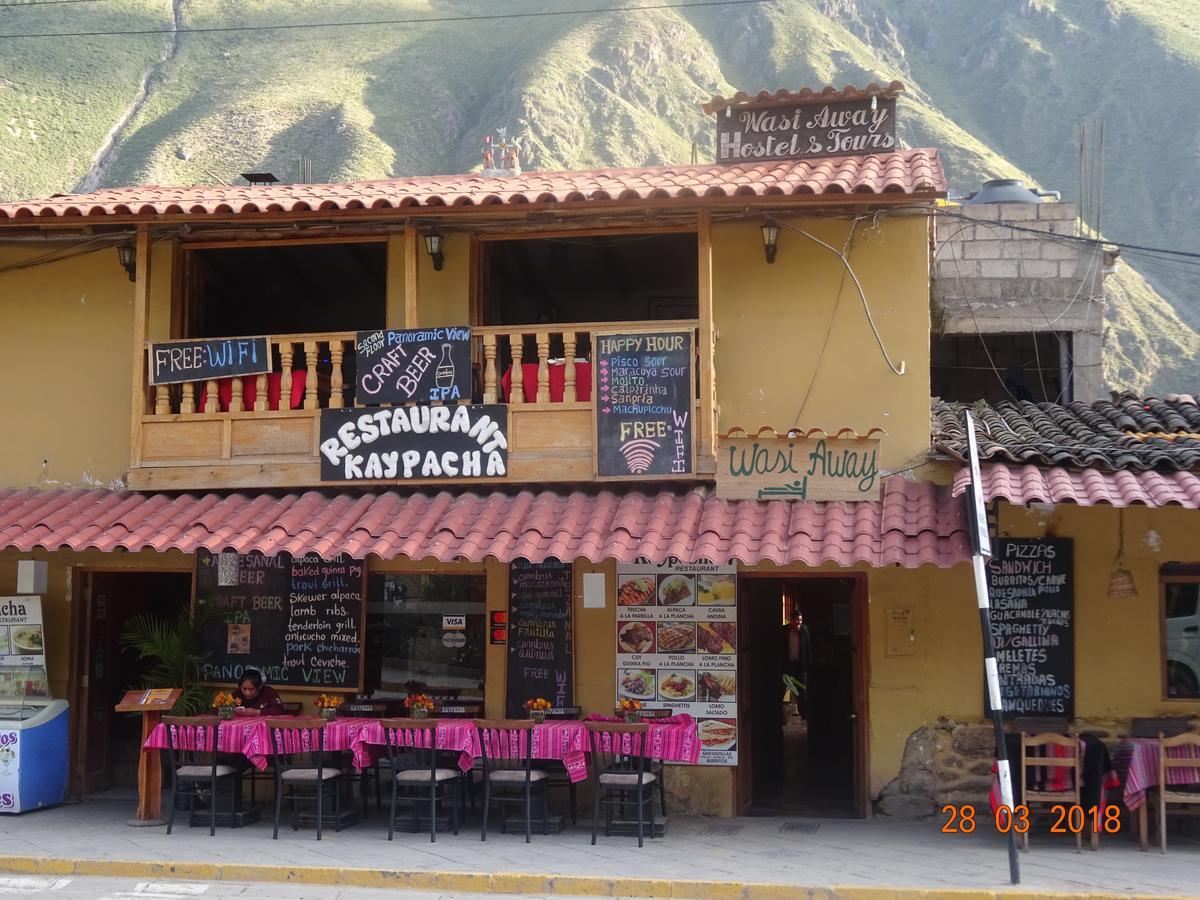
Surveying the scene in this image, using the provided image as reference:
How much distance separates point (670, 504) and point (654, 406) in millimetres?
857

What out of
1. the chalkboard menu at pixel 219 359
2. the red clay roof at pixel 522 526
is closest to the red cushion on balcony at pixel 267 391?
the chalkboard menu at pixel 219 359

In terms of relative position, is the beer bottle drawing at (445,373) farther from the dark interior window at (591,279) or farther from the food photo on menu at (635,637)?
the food photo on menu at (635,637)

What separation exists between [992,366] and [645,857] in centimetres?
901

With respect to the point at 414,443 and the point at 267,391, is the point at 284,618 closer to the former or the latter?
the point at 267,391

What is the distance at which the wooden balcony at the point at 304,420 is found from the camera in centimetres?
1044

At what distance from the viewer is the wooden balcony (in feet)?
34.2

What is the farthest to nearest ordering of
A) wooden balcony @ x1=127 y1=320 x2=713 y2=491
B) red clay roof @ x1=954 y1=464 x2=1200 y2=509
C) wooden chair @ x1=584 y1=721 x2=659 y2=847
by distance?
wooden balcony @ x1=127 y1=320 x2=713 y2=491 < wooden chair @ x1=584 y1=721 x2=659 y2=847 < red clay roof @ x1=954 y1=464 x2=1200 y2=509

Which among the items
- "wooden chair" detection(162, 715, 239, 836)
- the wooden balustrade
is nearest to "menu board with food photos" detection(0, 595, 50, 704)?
"wooden chair" detection(162, 715, 239, 836)

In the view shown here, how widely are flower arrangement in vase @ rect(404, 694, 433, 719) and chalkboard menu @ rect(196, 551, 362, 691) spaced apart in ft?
3.56

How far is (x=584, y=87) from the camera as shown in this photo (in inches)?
2424

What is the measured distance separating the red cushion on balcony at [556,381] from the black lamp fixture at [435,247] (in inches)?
48.6

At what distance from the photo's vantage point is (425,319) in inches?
444

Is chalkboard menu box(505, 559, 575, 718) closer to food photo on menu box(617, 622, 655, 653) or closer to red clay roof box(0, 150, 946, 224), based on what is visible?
food photo on menu box(617, 622, 655, 653)

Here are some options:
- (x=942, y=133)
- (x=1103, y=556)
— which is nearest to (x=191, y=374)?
(x=1103, y=556)
